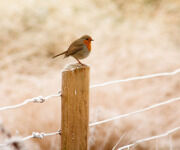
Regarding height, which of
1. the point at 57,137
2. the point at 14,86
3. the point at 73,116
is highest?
the point at 14,86

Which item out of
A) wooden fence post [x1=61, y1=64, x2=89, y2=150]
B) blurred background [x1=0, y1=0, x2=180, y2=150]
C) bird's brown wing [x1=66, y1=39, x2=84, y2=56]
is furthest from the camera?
blurred background [x1=0, y1=0, x2=180, y2=150]

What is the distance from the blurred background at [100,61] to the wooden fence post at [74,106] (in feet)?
1.37

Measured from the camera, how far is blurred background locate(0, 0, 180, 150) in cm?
217

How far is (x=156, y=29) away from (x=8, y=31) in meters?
1.19

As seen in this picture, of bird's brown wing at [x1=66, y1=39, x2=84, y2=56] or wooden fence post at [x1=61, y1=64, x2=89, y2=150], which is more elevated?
bird's brown wing at [x1=66, y1=39, x2=84, y2=56]

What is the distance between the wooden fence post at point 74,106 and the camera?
113 centimetres

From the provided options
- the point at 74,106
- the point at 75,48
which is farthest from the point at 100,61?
the point at 74,106

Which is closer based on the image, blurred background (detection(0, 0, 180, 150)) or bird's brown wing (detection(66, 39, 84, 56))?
bird's brown wing (detection(66, 39, 84, 56))

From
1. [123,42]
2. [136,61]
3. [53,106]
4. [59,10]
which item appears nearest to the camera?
[53,106]

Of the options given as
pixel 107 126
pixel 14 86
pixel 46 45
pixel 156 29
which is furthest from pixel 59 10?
pixel 107 126

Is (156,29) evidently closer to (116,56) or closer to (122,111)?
(116,56)

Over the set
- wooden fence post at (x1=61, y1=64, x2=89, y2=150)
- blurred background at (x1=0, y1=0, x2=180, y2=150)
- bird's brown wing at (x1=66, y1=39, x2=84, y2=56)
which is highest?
blurred background at (x1=0, y1=0, x2=180, y2=150)

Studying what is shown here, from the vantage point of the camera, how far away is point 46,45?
10.3ft

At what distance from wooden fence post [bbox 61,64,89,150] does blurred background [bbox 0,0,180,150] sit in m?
0.42
